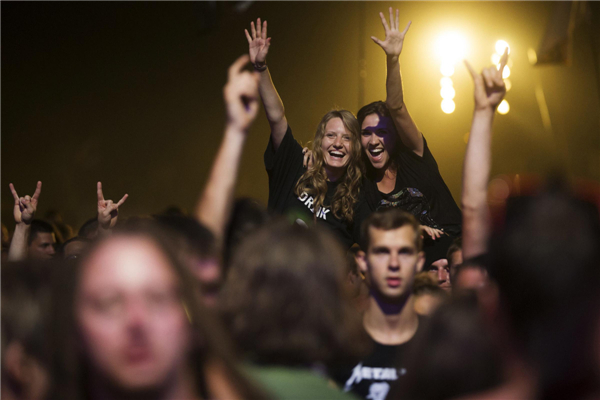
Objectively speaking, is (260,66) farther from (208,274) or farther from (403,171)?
(208,274)

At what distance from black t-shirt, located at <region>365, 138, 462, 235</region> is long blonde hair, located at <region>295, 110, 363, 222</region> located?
118 mm

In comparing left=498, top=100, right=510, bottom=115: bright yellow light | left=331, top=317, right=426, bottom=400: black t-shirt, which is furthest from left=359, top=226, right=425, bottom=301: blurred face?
left=498, top=100, right=510, bottom=115: bright yellow light

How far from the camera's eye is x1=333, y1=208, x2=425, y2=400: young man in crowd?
65.8 inches

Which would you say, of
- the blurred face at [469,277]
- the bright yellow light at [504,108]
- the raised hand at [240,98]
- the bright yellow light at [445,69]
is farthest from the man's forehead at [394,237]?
the bright yellow light at [504,108]

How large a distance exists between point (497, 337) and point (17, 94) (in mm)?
6809

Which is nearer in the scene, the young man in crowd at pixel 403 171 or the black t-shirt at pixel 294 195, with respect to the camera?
the black t-shirt at pixel 294 195

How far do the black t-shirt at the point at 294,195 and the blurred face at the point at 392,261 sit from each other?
83cm

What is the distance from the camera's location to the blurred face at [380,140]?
3205mm

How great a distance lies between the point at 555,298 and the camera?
935 millimetres

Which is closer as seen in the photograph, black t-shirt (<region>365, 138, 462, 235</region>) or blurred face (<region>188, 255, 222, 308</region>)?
blurred face (<region>188, 255, 222, 308</region>)

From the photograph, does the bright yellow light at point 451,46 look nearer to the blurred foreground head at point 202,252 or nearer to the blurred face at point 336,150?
the blurred face at point 336,150

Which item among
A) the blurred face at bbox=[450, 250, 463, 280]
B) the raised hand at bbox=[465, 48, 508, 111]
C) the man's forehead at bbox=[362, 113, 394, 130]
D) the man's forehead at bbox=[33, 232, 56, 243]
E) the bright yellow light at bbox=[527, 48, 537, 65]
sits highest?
the bright yellow light at bbox=[527, 48, 537, 65]

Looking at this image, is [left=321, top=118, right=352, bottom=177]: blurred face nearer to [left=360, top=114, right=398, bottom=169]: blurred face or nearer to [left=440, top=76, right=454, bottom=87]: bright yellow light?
[left=360, top=114, right=398, bottom=169]: blurred face

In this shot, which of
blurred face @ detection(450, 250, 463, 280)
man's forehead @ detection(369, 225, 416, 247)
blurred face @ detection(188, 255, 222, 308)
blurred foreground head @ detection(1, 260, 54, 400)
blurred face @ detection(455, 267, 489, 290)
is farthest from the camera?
blurred face @ detection(450, 250, 463, 280)
